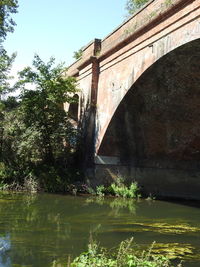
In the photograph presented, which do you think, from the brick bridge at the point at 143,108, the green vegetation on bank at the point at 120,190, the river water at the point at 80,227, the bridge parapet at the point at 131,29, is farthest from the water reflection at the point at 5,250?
the green vegetation on bank at the point at 120,190

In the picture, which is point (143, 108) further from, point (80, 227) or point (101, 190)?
point (80, 227)

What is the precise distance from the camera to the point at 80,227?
6.52m

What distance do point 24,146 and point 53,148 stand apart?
1.23 meters

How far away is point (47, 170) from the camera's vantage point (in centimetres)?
1284

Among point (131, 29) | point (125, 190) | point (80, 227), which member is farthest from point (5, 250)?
point (131, 29)

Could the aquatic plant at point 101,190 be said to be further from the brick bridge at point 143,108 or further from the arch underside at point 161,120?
the arch underside at point 161,120

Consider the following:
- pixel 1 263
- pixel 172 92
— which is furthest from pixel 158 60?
pixel 1 263

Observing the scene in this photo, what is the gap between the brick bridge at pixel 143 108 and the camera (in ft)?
31.4

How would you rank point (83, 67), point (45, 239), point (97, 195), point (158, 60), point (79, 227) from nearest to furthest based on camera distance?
point (45, 239) < point (79, 227) < point (158, 60) < point (97, 195) < point (83, 67)

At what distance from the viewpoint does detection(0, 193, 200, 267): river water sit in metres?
4.77

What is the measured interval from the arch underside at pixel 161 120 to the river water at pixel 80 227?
2479mm

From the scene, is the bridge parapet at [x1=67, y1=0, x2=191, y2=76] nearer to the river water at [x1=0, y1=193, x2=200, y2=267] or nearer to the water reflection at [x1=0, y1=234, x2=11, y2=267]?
the river water at [x1=0, y1=193, x2=200, y2=267]

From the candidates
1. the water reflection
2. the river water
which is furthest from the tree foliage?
the water reflection

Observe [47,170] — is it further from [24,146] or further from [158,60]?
[158,60]
